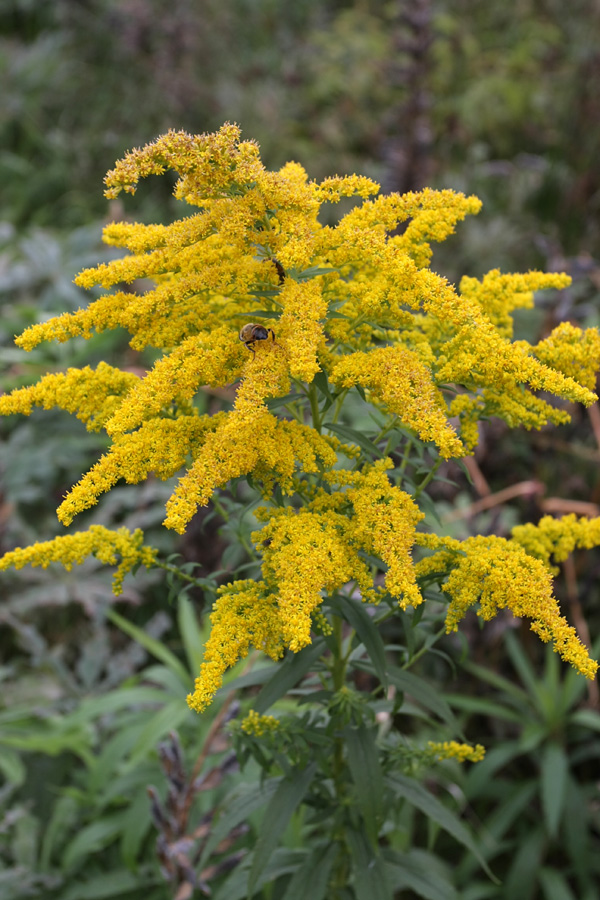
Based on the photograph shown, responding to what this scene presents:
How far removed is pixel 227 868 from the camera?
8.81 ft

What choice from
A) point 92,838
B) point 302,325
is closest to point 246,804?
point 92,838

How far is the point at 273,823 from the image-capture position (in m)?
2.03

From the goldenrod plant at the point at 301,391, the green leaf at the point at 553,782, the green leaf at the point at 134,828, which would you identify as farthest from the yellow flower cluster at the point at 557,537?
the green leaf at the point at 134,828

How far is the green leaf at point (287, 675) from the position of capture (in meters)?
1.94

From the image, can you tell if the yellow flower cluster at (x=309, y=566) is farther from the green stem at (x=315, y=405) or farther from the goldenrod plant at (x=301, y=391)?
the green stem at (x=315, y=405)

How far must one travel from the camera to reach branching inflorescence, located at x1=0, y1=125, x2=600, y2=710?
1607mm

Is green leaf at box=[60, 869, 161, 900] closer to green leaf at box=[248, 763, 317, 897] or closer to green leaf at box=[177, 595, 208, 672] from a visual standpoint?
green leaf at box=[177, 595, 208, 672]

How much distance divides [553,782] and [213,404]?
2.90 metres

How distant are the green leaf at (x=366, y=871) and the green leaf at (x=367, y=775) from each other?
16cm

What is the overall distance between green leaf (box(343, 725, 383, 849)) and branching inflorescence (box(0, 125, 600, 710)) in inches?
18.9

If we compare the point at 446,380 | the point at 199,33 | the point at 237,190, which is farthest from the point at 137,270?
the point at 199,33

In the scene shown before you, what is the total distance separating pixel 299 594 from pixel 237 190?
855 millimetres

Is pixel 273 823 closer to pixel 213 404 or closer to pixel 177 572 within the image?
pixel 177 572

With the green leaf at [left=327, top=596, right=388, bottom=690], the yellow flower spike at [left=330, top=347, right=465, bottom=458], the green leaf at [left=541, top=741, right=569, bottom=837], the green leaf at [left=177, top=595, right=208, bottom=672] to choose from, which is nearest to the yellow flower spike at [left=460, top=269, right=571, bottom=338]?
the yellow flower spike at [left=330, top=347, right=465, bottom=458]
